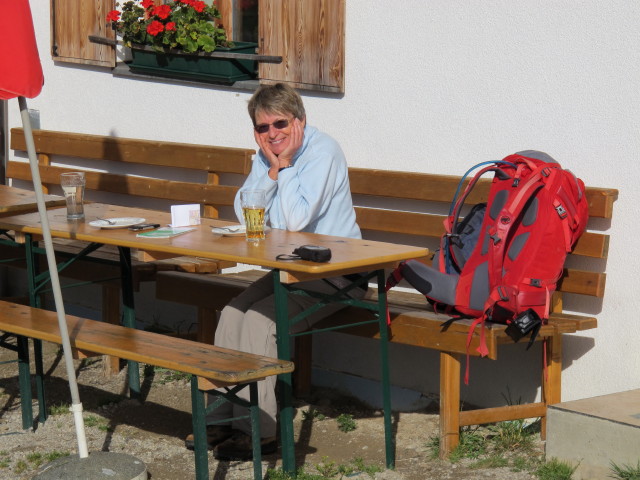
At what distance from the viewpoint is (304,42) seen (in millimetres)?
6305

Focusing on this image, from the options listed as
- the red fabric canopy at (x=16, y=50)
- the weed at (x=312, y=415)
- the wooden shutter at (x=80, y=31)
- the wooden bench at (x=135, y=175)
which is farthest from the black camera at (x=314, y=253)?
the wooden shutter at (x=80, y=31)

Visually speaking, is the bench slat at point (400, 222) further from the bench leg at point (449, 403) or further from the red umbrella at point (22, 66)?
the red umbrella at point (22, 66)

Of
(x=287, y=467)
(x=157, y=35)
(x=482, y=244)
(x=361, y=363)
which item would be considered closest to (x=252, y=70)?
Answer: (x=157, y=35)

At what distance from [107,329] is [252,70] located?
7.27 feet

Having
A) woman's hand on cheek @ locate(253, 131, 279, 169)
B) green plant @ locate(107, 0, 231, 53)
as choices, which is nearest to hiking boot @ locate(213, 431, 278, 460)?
woman's hand on cheek @ locate(253, 131, 279, 169)

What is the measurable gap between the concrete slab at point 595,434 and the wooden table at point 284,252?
69cm

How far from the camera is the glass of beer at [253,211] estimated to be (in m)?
4.84

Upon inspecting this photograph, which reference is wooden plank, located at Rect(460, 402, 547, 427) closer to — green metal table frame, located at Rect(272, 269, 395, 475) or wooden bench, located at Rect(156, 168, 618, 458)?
wooden bench, located at Rect(156, 168, 618, 458)

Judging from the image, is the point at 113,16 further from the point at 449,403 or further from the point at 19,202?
the point at 449,403

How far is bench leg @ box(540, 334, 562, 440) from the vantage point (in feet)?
17.4

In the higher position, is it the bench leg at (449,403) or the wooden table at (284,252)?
the wooden table at (284,252)

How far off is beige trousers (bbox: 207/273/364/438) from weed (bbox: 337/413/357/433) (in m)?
0.64

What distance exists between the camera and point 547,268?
4.94 m

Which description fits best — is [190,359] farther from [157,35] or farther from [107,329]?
[157,35]
